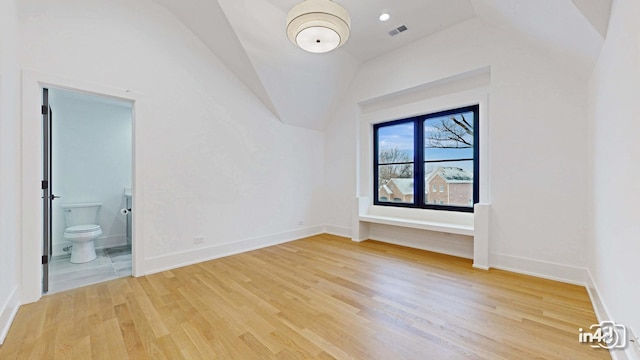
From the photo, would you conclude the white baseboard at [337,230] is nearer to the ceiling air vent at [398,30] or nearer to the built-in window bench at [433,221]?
the built-in window bench at [433,221]

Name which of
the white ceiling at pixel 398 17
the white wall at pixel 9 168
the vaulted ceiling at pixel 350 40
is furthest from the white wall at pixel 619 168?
the white wall at pixel 9 168

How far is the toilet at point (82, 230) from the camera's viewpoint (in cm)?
339

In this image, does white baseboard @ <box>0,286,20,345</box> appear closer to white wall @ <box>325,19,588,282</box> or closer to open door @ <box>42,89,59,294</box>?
open door @ <box>42,89,59,294</box>

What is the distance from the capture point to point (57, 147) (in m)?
3.95

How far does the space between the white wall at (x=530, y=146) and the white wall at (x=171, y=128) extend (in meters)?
3.15

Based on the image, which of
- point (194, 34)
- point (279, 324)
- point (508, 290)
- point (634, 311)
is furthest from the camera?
point (194, 34)

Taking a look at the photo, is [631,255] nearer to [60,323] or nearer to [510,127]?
[510,127]

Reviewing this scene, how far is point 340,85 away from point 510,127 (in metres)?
2.86

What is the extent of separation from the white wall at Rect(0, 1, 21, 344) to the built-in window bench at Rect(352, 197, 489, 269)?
411 centimetres

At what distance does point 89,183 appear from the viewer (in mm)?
4199

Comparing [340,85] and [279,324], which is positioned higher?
[340,85]

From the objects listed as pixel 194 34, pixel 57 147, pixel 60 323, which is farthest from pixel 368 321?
pixel 57 147

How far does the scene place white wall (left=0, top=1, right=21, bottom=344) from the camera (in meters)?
1.84

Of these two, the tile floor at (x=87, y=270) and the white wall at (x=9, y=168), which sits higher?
the white wall at (x=9, y=168)
